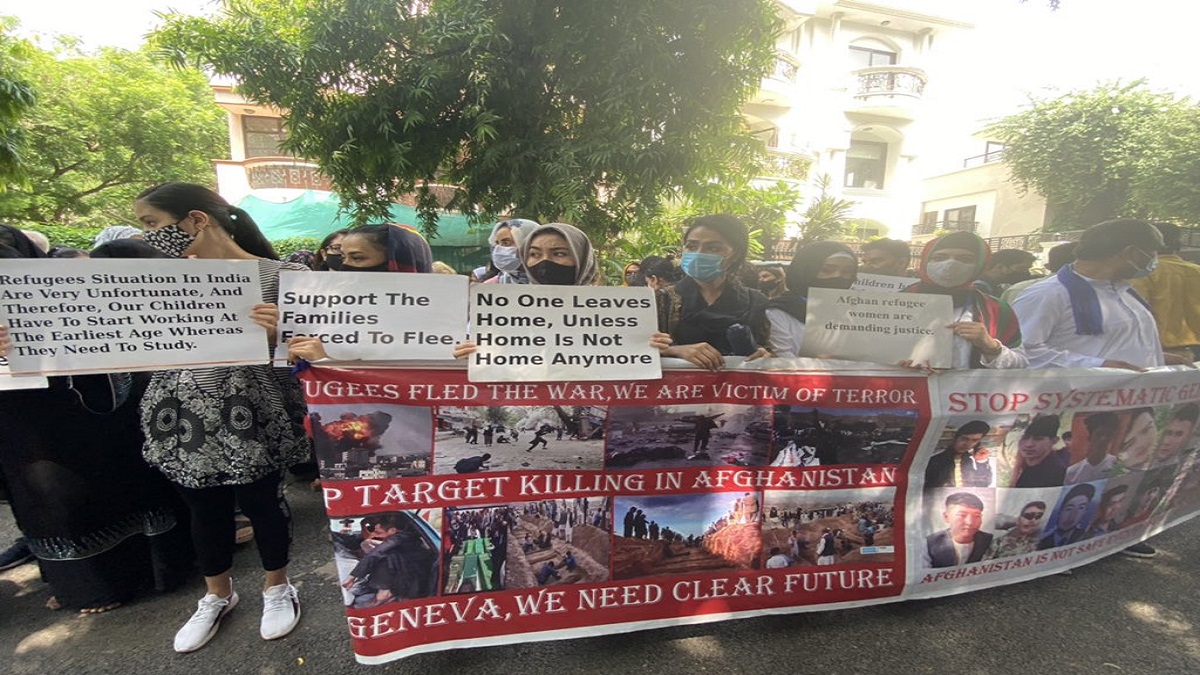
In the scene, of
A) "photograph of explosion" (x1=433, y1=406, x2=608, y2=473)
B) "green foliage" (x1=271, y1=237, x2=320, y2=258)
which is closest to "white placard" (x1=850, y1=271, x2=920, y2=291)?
"photograph of explosion" (x1=433, y1=406, x2=608, y2=473)

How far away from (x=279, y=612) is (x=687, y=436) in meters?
1.83

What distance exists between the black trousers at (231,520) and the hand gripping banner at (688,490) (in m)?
0.58

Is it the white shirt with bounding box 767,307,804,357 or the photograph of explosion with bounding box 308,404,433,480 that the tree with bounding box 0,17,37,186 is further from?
the white shirt with bounding box 767,307,804,357

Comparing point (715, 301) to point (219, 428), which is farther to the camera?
point (715, 301)

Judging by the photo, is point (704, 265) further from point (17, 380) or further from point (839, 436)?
point (17, 380)

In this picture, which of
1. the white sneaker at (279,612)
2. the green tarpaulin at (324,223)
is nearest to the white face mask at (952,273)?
the white sneaker at (279,612)

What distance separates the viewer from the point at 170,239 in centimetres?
181

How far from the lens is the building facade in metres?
18.9

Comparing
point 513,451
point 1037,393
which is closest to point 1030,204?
point 1037,393

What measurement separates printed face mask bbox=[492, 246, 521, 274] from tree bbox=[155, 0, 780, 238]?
44cm

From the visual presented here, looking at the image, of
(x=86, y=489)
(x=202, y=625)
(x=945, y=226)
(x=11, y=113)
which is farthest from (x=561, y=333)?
(x=945, y=226)

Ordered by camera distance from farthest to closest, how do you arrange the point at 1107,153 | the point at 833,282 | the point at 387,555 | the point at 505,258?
the point at 1107,153
the point at 505,258
the point at 833,282
the point at 387,555

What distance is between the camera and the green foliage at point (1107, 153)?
50.6ft

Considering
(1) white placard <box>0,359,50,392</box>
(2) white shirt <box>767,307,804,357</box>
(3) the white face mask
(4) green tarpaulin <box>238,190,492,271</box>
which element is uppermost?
(4) green tarpaulin <box>238,190,492,271</box>
